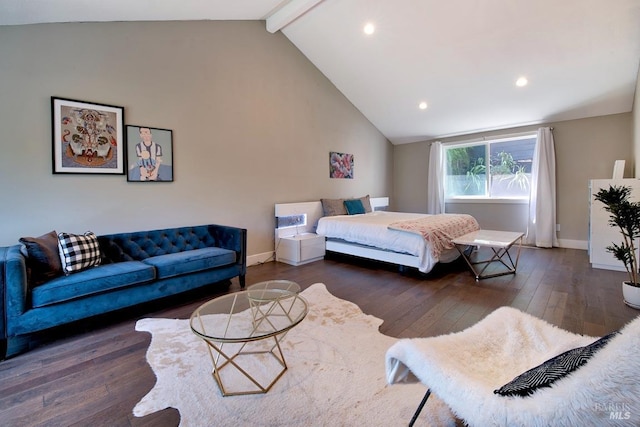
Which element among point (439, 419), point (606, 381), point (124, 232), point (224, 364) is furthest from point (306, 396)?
point (124, 232)

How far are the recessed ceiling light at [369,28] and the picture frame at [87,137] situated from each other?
334cm

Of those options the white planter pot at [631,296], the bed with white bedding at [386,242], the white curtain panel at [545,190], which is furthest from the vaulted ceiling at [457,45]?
the white planter pot at [631,296]

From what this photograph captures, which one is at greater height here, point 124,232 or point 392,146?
point 392,146

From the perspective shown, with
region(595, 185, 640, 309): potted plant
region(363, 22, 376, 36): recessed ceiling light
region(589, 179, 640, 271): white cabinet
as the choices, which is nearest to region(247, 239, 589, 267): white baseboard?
region(589, 179, 640, 271): white cabinet

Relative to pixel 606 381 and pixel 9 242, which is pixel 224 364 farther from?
pixel 9 242

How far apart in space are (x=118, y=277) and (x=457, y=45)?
4946 mm

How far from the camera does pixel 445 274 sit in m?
3.87

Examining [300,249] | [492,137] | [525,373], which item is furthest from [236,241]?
[492,137]

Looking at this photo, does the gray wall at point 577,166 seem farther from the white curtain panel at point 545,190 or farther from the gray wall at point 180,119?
the gray wall at point 180,119

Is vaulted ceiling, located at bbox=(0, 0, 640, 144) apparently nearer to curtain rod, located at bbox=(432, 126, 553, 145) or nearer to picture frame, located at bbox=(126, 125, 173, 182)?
curtain rod, located at bbox=(432, 126, 553, 145)

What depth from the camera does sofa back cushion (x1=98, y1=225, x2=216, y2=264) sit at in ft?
9.82

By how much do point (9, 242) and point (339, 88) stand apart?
5.28m

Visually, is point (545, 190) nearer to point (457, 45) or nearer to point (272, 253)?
point (457, 45)

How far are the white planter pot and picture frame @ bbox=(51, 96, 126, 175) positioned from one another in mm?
5152
